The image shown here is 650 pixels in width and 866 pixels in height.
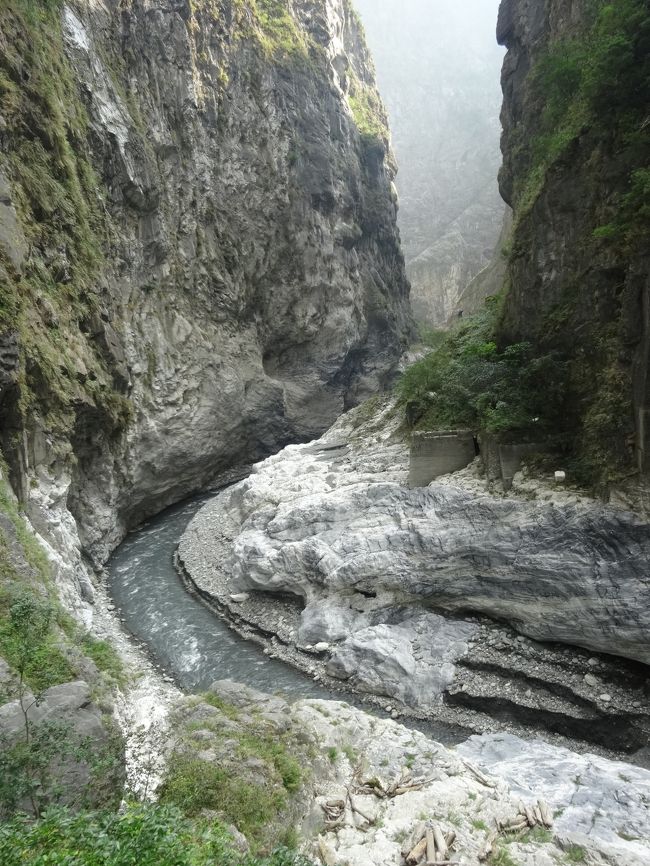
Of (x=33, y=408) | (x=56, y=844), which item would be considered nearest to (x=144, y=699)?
(x=56, y=844)

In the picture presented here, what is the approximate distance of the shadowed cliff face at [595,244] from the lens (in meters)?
10.1

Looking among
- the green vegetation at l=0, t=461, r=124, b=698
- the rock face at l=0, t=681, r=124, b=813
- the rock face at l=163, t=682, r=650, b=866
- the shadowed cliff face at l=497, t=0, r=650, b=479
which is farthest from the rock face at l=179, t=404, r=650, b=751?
the rock face at l=0, t=681, r=124, b=813

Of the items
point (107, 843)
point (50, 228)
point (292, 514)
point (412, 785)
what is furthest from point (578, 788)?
point (50, 228)

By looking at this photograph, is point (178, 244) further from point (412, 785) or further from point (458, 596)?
point (412, 785)

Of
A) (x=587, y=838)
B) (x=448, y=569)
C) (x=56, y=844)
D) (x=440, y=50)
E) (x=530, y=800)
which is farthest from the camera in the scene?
(x=440, y=50)

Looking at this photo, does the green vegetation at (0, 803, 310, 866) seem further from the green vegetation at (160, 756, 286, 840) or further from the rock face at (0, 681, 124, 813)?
the green vegetation at (160, 756, 286, 840)

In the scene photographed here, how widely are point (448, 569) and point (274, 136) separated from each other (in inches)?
1260

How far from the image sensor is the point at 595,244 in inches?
459

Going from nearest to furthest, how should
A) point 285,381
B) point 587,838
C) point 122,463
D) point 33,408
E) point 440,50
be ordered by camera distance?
1. point 587,838
2. point 33,408
3. point 122,463
4. point 285,381
5. point 440,50

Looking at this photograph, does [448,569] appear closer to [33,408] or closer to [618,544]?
[618,544]

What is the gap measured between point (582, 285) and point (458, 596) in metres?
8.17

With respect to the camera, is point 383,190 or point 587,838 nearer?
point 587,838

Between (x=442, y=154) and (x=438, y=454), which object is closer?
(x=438, y=454)

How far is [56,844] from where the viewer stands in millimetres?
3473
